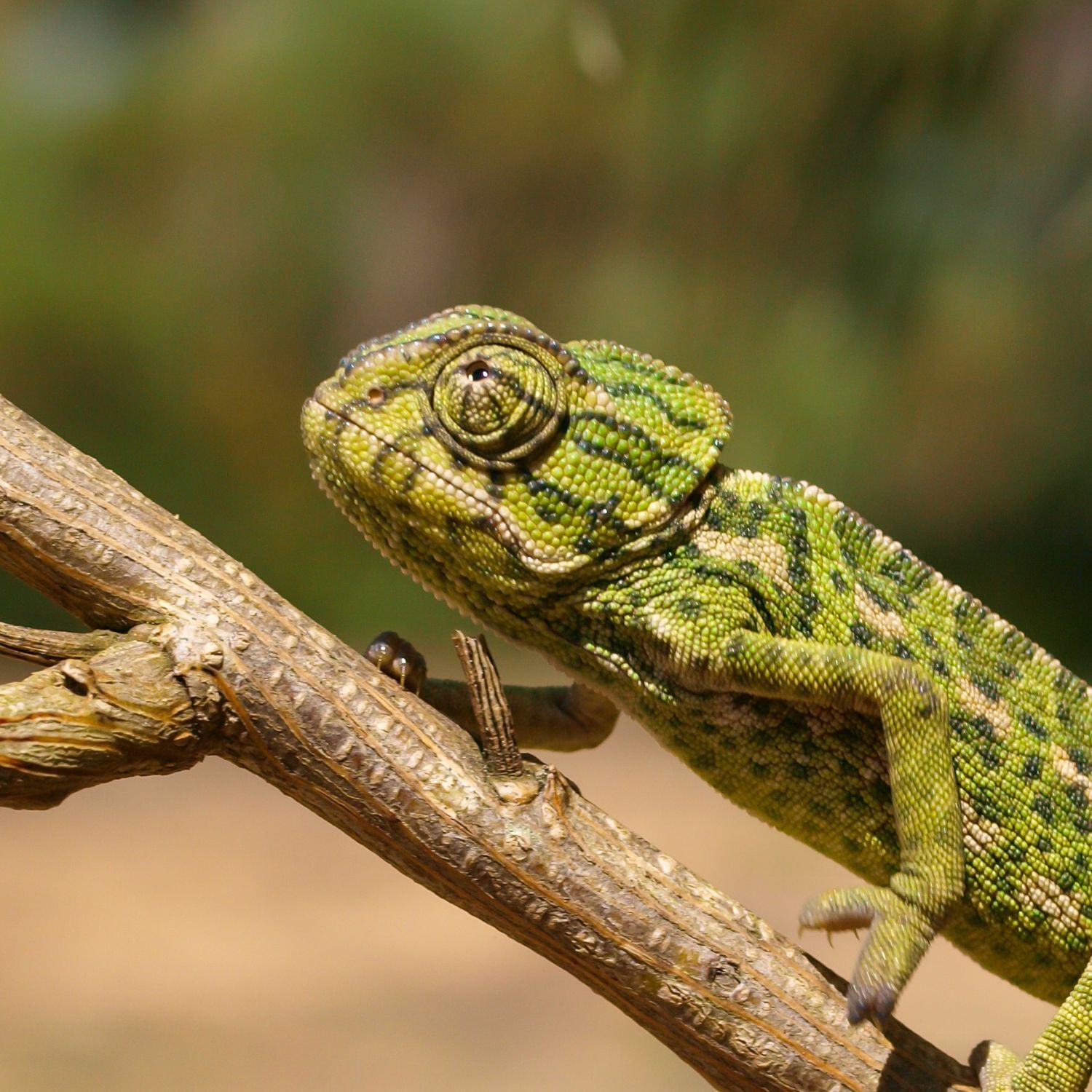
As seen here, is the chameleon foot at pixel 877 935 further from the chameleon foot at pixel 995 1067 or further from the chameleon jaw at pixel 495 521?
the chameleon jaw at pixel 495 521

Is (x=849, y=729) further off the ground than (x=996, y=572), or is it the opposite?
(x=996, y=572)

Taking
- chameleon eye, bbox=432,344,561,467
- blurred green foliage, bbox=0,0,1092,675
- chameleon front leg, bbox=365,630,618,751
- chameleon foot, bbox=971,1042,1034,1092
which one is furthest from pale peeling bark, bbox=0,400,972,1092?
blurred green foliage, bbox=0,0,1092,675

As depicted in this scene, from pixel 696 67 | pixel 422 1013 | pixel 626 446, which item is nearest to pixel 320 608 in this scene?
pixel 422 1013

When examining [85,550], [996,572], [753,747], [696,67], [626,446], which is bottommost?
[85,550]

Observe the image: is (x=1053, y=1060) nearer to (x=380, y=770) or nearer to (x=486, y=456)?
(x=380, y=770)

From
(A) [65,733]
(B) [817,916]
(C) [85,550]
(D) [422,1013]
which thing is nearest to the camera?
(A) [65,733]

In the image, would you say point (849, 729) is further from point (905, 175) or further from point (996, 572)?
point (996, 572)

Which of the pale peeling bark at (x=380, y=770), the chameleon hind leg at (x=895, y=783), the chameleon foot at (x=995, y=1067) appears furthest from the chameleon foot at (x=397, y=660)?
the chameleon foot at (x=995, y=1067)

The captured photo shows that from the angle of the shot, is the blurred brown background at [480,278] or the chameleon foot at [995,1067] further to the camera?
the blurred brown background at [480,278]
